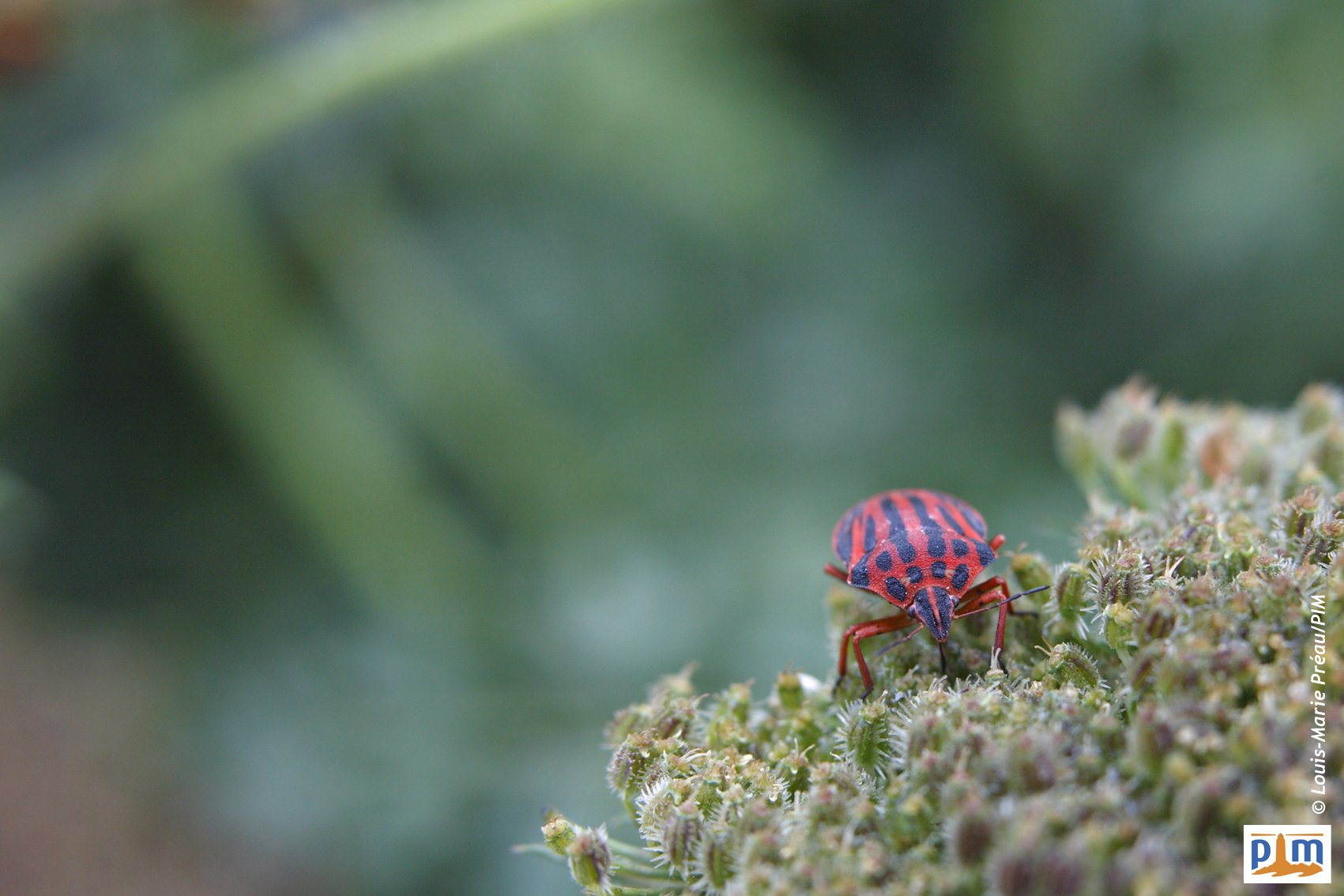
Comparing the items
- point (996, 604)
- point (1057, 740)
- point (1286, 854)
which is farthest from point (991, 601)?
point (1286, 854)

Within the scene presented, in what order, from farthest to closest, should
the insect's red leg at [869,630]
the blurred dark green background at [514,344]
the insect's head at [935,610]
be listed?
the blurred dark green background at [514,344], the insect's red leg at [869,630], the insect's head at [935,610]

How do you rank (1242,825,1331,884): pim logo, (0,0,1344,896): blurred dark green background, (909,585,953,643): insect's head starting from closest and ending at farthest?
(1242,825,1331,884): pim logo
(909,585,953,643): insect's head
(0,0,1344,896): blurred dark green background

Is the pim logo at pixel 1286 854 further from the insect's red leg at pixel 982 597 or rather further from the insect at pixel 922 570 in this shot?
the insect's red leg at pixel 982 597

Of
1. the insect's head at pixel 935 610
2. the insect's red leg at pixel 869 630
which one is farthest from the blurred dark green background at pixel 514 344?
the insect's head at pixel 935 610

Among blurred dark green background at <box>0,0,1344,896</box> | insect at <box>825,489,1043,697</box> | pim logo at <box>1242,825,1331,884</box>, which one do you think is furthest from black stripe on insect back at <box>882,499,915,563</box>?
blurred dark green background at <box>0,0,1344,896</box>

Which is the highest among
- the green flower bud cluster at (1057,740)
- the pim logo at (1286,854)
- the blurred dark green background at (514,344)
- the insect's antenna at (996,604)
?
the blurred dark green background at (514,344)

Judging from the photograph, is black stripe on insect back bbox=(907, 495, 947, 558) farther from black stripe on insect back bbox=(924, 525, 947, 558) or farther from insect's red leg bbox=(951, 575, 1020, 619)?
insect's red leg bbox=(951, 575, 1020, 619)
